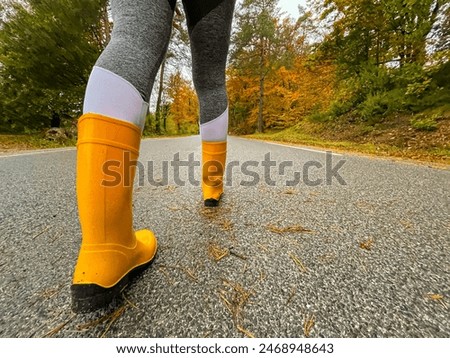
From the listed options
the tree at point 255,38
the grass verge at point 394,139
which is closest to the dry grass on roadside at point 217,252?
the grass verge at point 394,139

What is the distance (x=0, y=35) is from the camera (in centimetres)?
543

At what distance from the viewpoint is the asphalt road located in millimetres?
389

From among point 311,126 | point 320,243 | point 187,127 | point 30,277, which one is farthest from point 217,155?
point 187,127

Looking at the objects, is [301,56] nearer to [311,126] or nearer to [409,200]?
[311,126]

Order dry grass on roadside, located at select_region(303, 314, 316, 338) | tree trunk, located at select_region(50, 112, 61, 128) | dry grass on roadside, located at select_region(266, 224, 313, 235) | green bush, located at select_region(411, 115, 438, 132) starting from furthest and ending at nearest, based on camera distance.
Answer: tree trunk, located at select_region(50, 112, 61, 128) < green bush, located at select_region(411, 115, 438, 132) < dry grass on roadside, located at select_region(266, 224, 313, 235) < dry grass on roadside, located at select_region(303, 314, 316, 338)

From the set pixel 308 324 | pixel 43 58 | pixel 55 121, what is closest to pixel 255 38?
pixel 43 58

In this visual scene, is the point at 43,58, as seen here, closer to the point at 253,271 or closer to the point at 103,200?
the point at 103,200

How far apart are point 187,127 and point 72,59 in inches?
797

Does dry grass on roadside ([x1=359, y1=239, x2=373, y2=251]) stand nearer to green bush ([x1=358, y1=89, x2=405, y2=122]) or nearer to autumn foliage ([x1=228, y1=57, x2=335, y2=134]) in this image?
green bush ([x1=358, y1=89, x2=405, y2=122])

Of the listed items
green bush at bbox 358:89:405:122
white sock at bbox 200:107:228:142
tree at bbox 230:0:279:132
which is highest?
tree at bbox 230:0:279:132

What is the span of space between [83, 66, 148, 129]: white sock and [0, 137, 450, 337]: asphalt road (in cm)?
36

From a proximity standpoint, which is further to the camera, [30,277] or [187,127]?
[187,127]

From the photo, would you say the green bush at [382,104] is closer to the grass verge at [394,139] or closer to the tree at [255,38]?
the grass verge at [394,139]

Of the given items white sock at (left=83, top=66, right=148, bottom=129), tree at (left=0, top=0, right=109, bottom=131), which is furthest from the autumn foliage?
white sock at (left=83, top=66, right=148, bottom=129)
